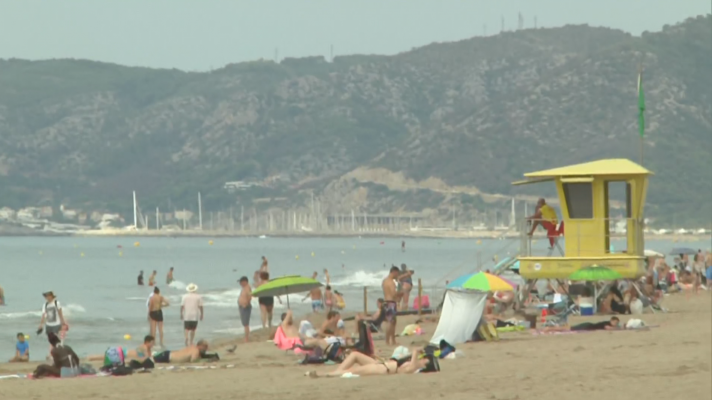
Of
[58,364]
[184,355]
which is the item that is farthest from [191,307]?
[58,364]

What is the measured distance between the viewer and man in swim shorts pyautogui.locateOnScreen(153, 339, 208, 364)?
1995 centimetres

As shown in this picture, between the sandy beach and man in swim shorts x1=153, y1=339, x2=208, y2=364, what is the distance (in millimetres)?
410

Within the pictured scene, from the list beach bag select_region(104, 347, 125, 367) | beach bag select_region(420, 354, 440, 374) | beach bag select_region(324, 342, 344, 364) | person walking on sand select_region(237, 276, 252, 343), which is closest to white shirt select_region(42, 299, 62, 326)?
beach bag select_region(104, 347, 125, 367)

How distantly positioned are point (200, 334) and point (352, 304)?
13.0m

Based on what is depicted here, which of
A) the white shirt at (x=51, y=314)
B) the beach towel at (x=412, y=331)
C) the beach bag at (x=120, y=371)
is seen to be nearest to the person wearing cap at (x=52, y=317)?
the white shirt at (x=51, y=314)

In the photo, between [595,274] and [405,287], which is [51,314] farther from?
[405,287]

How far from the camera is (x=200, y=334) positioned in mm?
33438

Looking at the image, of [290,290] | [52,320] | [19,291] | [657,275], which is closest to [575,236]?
[290,290]

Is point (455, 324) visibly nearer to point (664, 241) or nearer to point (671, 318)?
point (671, 318)

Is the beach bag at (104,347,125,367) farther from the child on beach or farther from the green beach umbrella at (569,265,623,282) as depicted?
the green beach umbrella at (569,265,623,282)

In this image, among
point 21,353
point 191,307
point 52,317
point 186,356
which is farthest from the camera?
point 191,307

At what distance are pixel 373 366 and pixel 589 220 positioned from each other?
42.8 feet

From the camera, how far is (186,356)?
20312 millimetres

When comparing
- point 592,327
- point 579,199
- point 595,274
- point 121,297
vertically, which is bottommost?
point 121,297
